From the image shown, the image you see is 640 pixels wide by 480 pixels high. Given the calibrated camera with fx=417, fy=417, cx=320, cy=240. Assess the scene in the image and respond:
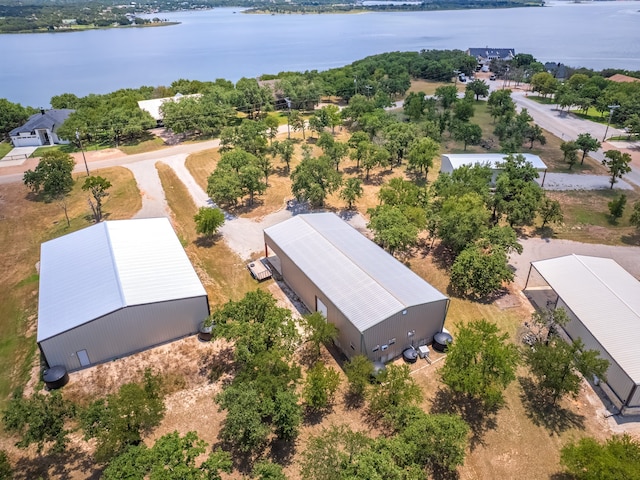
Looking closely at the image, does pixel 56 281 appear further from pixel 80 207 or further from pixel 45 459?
pixel 80 207

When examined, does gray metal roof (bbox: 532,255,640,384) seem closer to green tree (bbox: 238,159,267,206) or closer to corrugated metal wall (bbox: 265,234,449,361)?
corrugated metal wall (bbox: 265,234,449,361)

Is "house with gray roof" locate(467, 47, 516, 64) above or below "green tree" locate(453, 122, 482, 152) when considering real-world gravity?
above

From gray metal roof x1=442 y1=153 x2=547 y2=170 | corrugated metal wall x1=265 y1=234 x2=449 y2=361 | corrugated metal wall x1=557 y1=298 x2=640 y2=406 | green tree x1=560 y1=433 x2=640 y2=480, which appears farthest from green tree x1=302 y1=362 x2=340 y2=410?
gray metal roof x1=442 y1=153 x2=547 y2=170

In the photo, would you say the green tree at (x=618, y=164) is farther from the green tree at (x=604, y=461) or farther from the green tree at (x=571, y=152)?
the green tree at (x=604, y=461)

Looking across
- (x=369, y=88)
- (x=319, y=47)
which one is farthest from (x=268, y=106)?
(x=319, y=47)

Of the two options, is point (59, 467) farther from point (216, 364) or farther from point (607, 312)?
point (607, 312)

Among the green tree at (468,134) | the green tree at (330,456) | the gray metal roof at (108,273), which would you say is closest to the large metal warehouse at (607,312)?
the green tree at (330,456)
